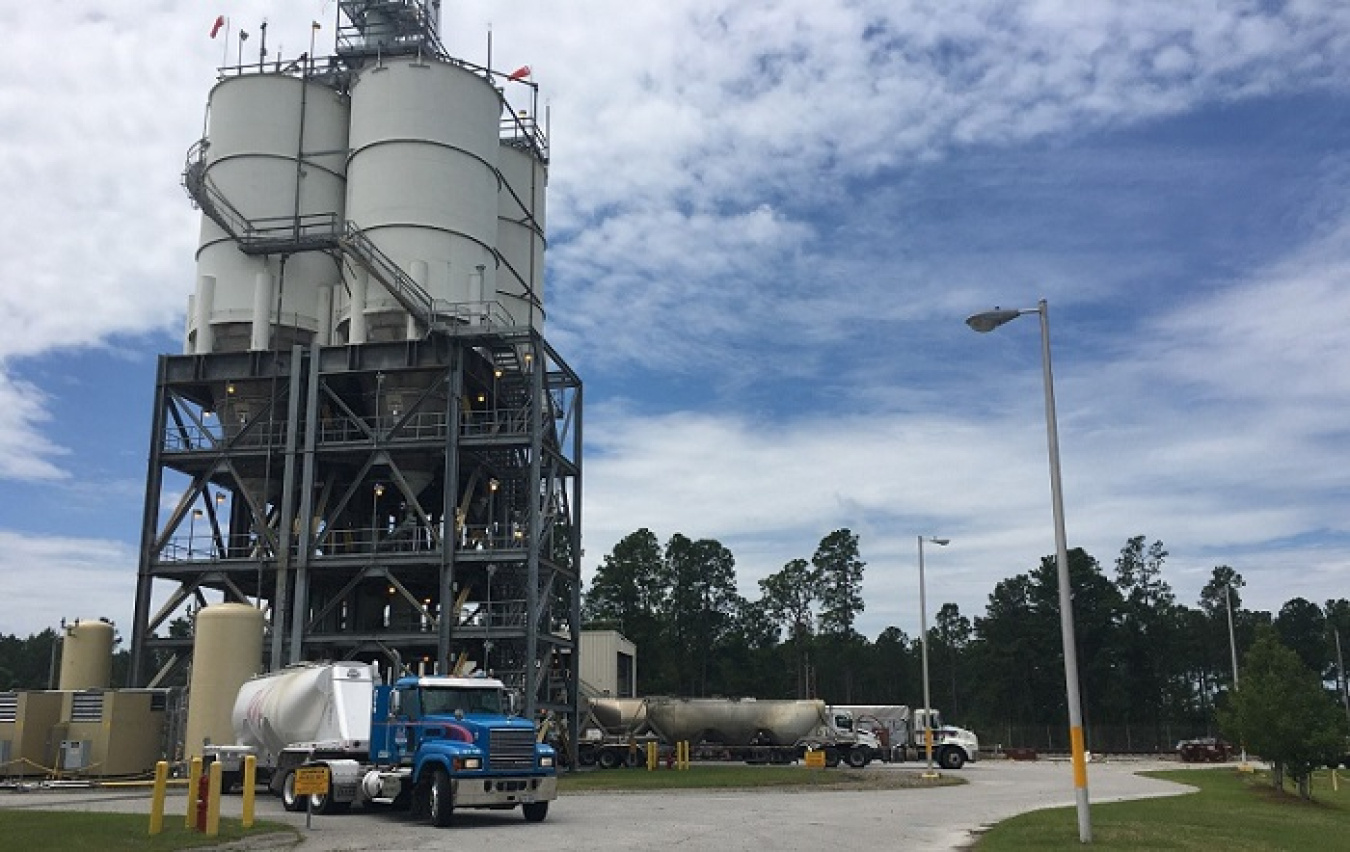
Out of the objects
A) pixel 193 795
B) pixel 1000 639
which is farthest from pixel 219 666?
pixel 1000 639

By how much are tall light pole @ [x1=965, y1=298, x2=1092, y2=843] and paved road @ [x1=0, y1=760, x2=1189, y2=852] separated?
212 cm

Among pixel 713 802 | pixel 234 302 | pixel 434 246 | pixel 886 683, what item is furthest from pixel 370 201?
pixel 886 683

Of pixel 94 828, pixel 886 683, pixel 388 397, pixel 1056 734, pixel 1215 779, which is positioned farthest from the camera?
pixel 886 683

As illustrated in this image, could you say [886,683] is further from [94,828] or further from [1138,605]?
[94,828]

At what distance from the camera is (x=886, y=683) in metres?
142

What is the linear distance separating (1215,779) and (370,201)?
43.6 metres

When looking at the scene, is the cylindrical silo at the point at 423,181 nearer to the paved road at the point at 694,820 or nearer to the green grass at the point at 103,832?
the paved road at the point at 694,820

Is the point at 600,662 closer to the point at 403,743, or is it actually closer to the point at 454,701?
the point at 403,743

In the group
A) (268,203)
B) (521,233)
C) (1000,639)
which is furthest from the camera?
(1000,639)

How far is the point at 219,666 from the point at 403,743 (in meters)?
17.9

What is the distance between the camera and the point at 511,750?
79.5ft

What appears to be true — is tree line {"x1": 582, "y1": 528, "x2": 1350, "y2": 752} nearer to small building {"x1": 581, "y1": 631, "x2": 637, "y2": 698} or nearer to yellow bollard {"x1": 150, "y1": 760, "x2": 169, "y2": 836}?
small building {"x1": 581, "y1": 631, "x2": 637, "y2": 698}

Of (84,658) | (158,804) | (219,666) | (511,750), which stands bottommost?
(158,804)

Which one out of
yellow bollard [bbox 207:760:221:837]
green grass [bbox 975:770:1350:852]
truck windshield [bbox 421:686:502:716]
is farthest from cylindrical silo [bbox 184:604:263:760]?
green grass [bbox 975:770:1350:852]
